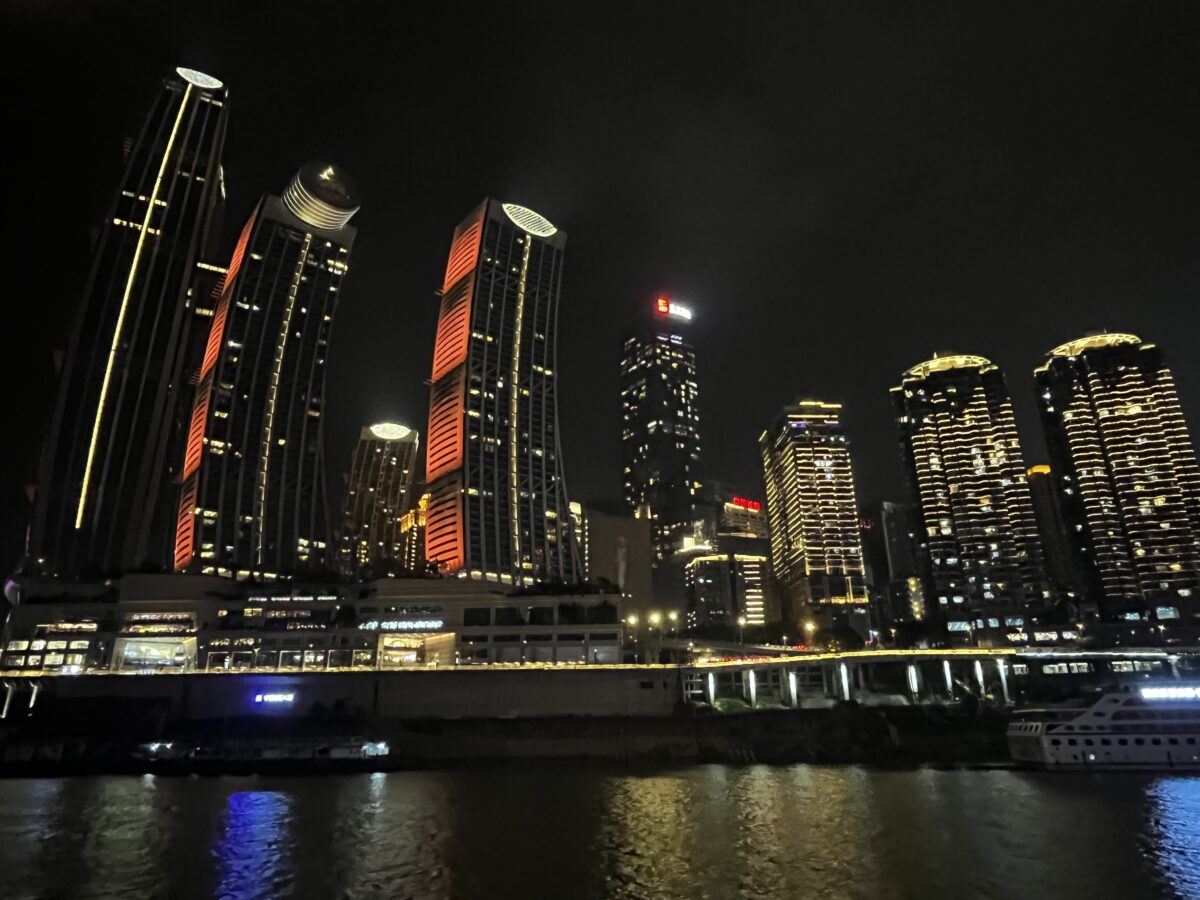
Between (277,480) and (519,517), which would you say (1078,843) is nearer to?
(519,517)

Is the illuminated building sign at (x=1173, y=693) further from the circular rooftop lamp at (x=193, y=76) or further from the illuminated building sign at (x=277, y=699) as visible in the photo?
the circular rooftop lamp at (x=193, y=76)

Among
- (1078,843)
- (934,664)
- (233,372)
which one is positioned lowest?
(1078,843)

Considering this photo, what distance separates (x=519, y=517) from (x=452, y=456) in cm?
2188

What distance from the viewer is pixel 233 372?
605 feet

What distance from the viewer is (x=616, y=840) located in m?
42.4

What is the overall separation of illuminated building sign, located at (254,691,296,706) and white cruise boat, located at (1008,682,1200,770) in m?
105

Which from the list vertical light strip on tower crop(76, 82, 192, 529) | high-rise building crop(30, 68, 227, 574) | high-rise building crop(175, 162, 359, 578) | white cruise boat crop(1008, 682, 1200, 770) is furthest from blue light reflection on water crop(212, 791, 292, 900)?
vertical light strip on tower crop(76, 82, 192, 529)

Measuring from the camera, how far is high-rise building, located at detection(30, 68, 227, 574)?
166500 mm

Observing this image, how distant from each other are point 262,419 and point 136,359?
3142cm

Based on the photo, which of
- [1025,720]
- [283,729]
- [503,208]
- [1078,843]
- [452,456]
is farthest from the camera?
[503,208]

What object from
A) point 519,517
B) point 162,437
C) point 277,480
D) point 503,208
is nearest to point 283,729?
point 519,517

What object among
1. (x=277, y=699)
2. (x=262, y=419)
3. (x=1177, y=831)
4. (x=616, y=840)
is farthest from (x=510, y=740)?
(x=262, y=419)

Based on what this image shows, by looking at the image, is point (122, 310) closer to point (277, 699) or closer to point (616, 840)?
Answer: point (277, 699)

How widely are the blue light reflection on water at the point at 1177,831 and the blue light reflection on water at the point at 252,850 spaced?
40.0 m
